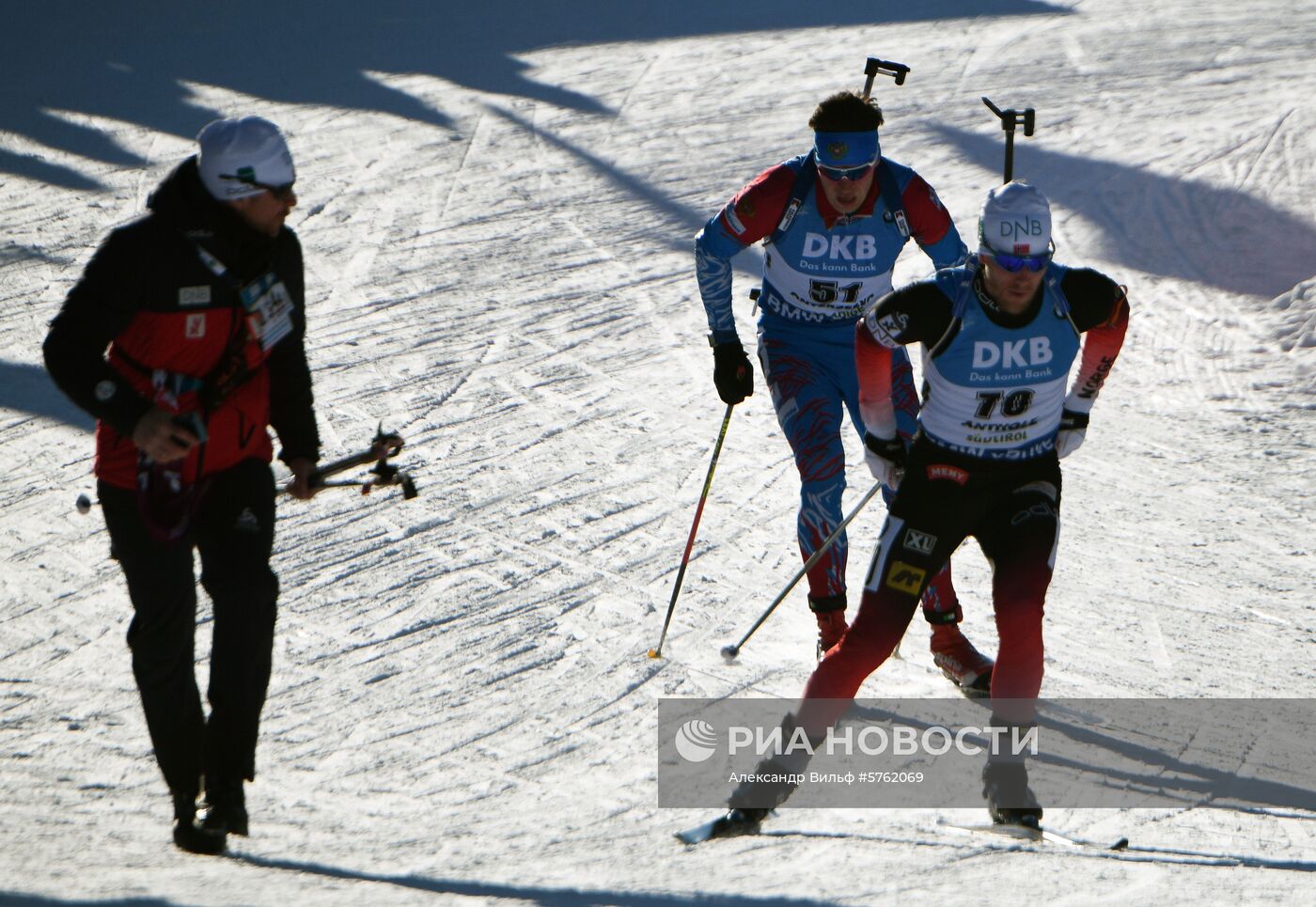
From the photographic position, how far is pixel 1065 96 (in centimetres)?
1350

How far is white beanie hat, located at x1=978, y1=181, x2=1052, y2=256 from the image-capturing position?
4023 mm

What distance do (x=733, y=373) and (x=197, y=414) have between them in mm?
2427

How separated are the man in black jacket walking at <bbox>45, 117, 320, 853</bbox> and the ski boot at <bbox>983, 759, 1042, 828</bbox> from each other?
2150mm

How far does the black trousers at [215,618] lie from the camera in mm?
3660

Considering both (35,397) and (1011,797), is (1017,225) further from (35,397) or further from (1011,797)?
(35,397)

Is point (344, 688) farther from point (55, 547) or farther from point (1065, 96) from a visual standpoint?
point (1065, 96)

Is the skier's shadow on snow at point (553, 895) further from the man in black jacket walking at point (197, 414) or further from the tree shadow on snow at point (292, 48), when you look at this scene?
the tree shadow on snow at point (292, 48)

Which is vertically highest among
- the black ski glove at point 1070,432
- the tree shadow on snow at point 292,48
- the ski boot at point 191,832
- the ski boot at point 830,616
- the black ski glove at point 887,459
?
the tree shadow on snow at point 292,48

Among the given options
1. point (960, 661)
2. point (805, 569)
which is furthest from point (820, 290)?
point (960, 661)

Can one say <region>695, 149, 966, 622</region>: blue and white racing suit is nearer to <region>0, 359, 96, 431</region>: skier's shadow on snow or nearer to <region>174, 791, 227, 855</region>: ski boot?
<region>174, 791, 227, 855</region>: ski boot

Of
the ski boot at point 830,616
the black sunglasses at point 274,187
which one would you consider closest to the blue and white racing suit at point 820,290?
the ski boot at point 830,616

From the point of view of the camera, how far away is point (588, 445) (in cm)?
764

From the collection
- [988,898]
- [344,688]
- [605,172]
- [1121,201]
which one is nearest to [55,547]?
[344,688]

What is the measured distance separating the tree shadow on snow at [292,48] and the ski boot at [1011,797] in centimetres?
952
